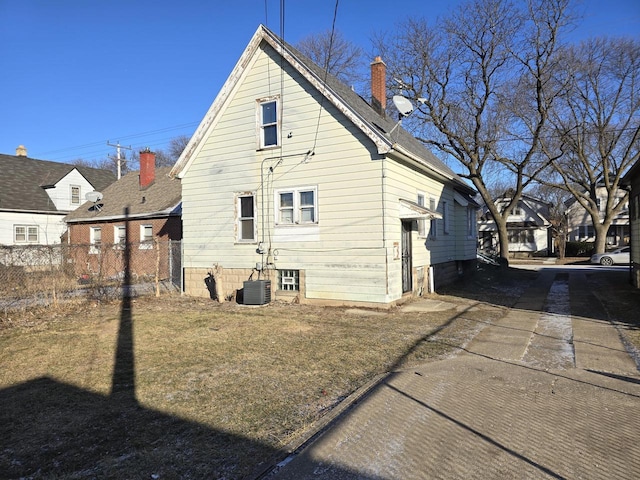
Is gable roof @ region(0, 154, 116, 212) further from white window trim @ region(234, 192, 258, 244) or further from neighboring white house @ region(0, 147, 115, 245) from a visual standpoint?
white window trim @ region(234, 192, 258, 244)

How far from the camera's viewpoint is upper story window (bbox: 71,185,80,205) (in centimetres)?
3116

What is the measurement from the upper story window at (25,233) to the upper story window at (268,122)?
72.3ft

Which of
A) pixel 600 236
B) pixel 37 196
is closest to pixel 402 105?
pixel 37 196

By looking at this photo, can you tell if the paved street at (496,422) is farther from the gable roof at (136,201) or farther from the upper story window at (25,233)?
the upper story window at (25,233)

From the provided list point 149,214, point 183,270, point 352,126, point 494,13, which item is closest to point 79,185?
point 149,214

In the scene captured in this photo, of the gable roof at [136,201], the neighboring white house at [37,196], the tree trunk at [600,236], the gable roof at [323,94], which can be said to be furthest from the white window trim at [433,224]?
the tree trunk at [600,236]

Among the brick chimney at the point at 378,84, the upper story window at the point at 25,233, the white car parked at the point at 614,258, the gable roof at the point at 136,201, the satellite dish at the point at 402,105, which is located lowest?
the white car parked at the point at 614,258

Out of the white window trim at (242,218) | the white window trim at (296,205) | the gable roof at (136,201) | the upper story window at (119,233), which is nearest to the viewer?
the white window trim at (296,205)

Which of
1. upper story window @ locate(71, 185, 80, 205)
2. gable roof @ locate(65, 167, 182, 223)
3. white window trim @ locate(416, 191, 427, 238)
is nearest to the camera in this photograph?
white window trim @ locate(416, 191, 427, 238)

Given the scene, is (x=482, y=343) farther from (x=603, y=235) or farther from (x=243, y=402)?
(x=603, y=235)

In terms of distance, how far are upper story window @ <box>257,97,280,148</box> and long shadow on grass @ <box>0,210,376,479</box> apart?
9.21 m

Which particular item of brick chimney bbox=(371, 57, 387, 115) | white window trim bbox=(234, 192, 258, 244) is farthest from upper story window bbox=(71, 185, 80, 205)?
brick chimney bbox=(371, 57, 387, 115)

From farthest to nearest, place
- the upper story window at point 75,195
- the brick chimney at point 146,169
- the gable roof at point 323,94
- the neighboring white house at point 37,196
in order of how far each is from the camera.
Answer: the upper story window at point 75,195 < the neighboring white house at point 37,196 < the brick chimney at point 146,169 < the gable roof at point 323,94

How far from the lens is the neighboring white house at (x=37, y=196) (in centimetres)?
2669
